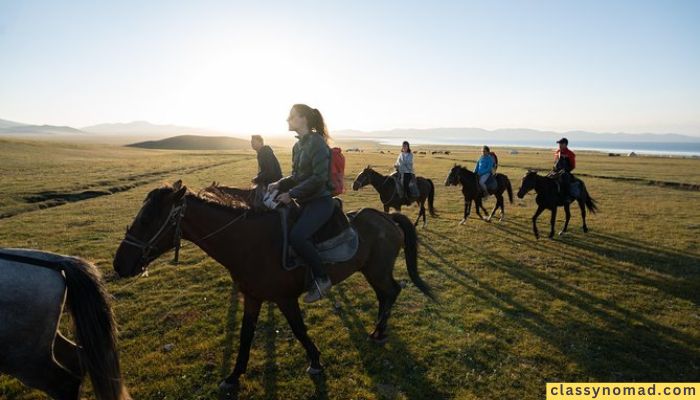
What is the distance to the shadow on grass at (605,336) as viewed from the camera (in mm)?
6121

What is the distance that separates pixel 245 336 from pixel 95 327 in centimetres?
209

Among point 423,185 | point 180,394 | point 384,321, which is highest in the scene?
point 423,185

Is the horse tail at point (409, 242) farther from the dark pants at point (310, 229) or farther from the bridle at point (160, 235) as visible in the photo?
the bridle at point (160, 235)

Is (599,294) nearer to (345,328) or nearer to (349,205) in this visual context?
(345,328)

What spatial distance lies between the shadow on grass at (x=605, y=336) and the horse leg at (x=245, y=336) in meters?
5.36

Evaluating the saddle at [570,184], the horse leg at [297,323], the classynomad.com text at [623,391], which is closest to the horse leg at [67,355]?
the horse leg at [297,323]

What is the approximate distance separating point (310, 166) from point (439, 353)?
405 cm

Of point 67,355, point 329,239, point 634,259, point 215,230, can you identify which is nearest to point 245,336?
point 215,230

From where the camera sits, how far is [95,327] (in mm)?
3969

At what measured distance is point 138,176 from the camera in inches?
1276

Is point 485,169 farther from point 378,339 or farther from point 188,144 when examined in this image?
point 188,144

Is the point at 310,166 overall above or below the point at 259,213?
above

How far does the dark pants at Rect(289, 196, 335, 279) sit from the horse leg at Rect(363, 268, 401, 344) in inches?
58.2

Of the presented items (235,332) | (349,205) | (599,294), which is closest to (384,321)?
(235,332)
